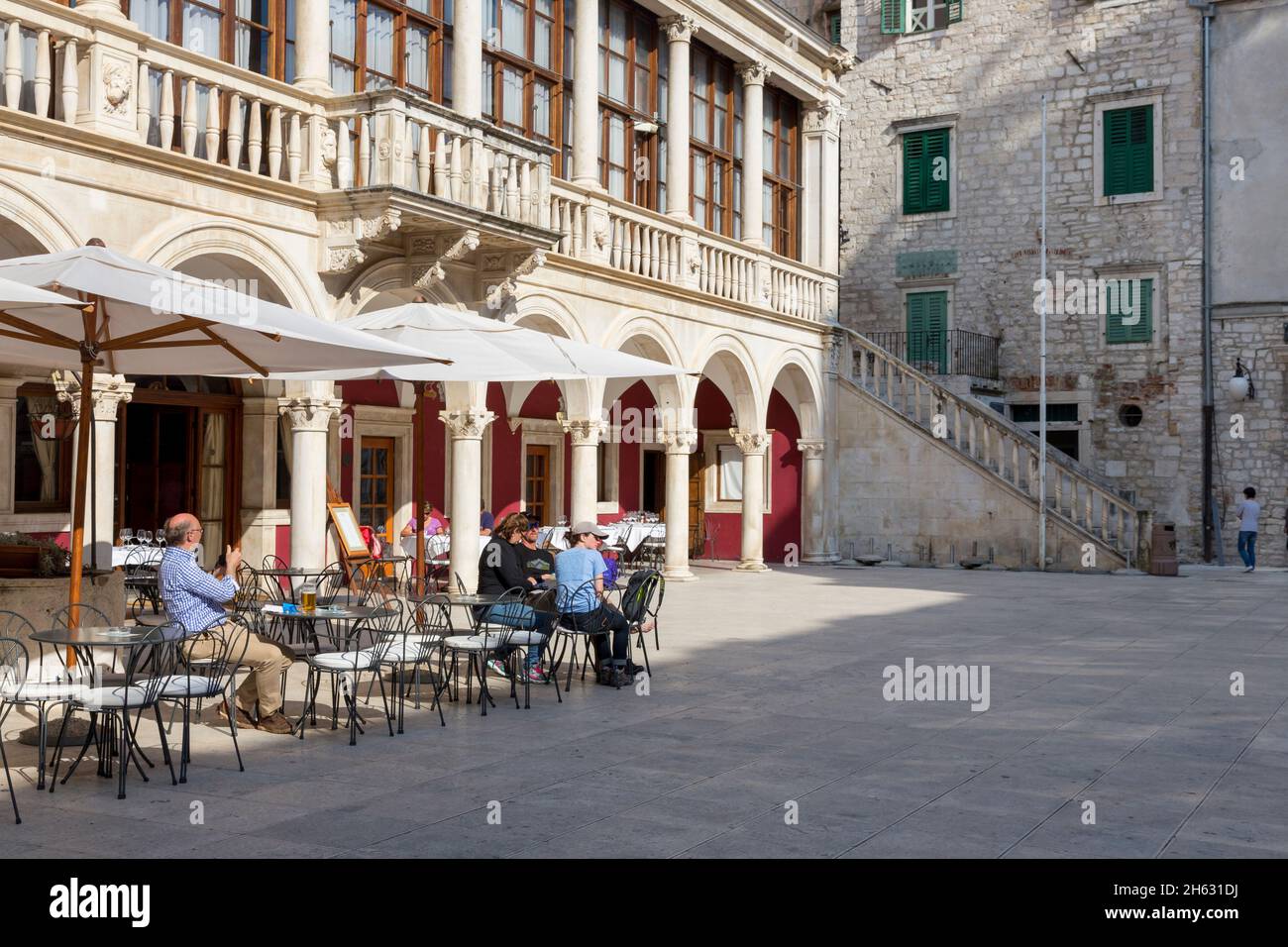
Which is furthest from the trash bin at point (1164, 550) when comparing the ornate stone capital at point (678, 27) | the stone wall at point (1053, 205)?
the ornate stone capital at point (678, 27)

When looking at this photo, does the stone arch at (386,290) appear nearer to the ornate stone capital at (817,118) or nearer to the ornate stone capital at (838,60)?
the ornate stone capital at (817,118)

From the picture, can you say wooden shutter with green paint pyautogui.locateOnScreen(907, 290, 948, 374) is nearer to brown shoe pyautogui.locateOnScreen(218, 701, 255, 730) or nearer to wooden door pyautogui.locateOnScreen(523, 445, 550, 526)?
wooden door pyautogui.locateOnScreen(523, 445, 550, 526)

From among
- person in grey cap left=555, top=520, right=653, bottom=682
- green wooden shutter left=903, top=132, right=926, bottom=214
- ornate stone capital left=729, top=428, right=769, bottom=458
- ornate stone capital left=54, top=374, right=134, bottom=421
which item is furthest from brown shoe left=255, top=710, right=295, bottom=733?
green wooden shutter left=903, top=132, right=926, bottom=214

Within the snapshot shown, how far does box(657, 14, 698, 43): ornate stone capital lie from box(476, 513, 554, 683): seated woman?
38.7ft

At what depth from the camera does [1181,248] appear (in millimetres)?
26047

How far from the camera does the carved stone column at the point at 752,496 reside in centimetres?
2212

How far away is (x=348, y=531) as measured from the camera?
16031 mm

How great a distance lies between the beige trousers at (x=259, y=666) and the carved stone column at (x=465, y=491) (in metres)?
6.90

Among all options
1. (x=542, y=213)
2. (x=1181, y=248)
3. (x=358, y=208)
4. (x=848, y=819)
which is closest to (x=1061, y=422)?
(x=1181, y=248)

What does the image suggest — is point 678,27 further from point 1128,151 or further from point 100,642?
point 100,642

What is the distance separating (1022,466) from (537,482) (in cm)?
833
